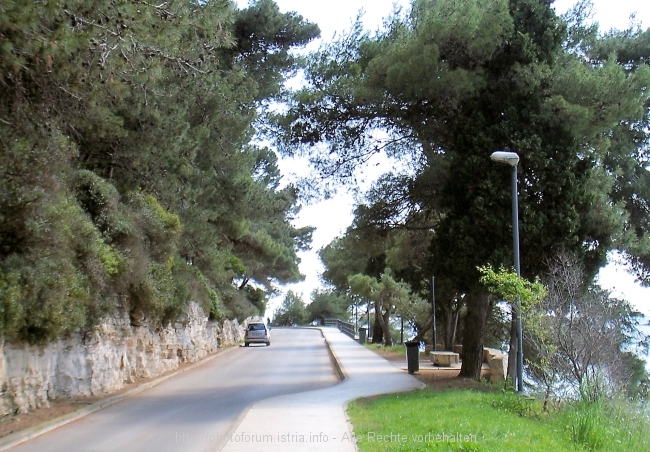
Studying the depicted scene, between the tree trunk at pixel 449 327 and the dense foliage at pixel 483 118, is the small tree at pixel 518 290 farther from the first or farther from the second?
the tree trunk at pixel 449 327

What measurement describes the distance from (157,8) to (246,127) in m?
8.19

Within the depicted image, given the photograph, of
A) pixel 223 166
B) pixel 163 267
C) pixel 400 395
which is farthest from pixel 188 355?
pixel 400 395

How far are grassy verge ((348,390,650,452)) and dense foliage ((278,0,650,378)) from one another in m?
5.01

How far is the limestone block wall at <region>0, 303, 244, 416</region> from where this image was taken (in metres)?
12.3

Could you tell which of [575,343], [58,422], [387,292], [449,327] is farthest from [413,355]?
[387,292]

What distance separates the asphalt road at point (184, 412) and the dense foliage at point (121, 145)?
7.06 feet

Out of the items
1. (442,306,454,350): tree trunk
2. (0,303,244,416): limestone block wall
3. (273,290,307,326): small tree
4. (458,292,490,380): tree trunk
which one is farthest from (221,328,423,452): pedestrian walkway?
(273,290,307,326): small tree

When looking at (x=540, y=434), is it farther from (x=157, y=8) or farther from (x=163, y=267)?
(x=163, y=267)

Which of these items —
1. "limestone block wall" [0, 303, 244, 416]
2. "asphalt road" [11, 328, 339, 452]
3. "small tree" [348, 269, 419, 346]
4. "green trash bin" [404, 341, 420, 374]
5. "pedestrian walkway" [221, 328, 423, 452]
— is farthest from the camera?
"small tree" [348, 269, 419, 346]

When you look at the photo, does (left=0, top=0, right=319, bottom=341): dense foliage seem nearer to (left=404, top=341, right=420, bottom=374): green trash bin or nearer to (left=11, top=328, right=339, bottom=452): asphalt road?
(left=11, top=328, right=339, bottom=452): asphalt road

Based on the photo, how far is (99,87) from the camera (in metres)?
12.2

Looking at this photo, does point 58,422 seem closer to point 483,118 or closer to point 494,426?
point 494,426

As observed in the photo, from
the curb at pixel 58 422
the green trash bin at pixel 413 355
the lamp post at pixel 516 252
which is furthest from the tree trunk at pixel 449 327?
the lamp post at pixel 516 252

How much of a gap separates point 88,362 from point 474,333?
988 cm
